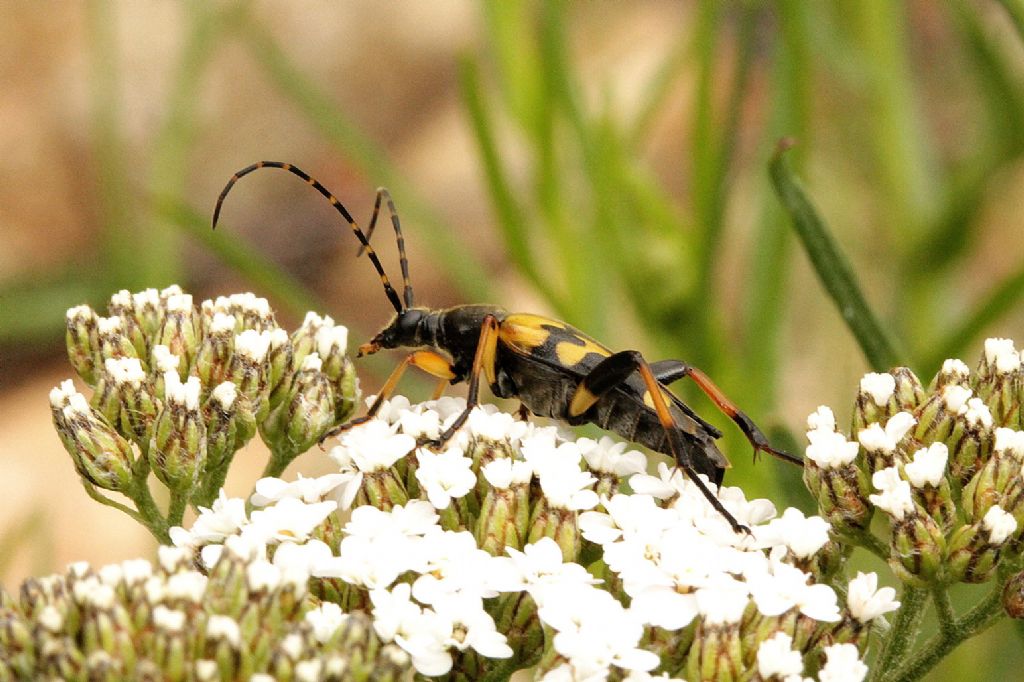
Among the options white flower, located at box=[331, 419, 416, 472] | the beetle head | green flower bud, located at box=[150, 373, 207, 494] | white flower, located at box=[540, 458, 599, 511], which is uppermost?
the beetle head

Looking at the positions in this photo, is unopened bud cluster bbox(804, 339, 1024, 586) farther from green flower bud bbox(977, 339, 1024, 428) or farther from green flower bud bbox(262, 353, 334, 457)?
green flower bud bbox(262, 353, 334, 457)

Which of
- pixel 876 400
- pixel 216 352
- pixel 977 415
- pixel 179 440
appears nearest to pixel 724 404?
pixel 876 400

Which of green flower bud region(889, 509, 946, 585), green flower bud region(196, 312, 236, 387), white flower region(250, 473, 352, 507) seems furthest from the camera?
green flower bud region(196, 312, 236, 387)

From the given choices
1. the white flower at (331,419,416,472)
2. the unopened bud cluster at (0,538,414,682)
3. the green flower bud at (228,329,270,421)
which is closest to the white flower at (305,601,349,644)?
the unopened bud cluster at (0,538,414,682)

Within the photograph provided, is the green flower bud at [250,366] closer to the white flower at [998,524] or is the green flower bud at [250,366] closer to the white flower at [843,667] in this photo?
the white flower at [843,667]

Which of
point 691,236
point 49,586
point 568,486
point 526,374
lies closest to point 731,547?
point 568,486

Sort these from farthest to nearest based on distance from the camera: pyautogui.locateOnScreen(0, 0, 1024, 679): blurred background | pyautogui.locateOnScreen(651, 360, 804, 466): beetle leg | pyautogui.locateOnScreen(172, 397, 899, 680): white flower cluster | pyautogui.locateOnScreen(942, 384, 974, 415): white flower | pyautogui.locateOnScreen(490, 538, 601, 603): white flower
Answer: pyautogui.locateOnScreen(0, 0, 1024, 679): blurred background, pyautogui.locateOnScreen(651, 360, 804, 466): beetle leg, pyautogui.locateOnScreen(942, 384, 974, 415): white flower, pyautogui.locateOnScreen(490, 538, 601, 603): white flower, pyautogui.locateOnScreen(172, 397, 899, 680): white flower cluster

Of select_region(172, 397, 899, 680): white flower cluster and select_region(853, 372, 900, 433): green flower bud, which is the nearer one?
select_region(172, 397, 899, 680): white flower cluster

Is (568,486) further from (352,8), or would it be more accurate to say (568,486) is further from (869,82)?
(352,8)
